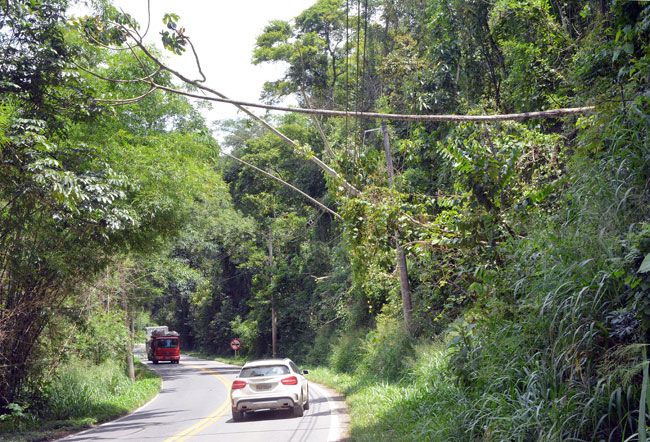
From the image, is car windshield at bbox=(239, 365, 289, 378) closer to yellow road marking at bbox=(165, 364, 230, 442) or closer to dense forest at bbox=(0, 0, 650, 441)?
yellow road marking at bbox=(165, 364, 230, 442)

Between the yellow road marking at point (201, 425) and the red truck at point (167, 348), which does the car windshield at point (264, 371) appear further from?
the red truck at point (167, 348)

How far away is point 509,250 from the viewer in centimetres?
877

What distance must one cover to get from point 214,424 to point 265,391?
1.37m

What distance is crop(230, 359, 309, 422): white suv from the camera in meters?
15.0

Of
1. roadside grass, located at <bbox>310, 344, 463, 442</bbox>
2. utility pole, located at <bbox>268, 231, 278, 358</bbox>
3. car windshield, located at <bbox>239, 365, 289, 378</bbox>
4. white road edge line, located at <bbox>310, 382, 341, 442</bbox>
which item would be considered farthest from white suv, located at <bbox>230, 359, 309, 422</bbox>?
utility pole, located at <bbox>268, 231, 278, 358</bbox>

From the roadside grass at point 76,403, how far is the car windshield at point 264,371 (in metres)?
4.14

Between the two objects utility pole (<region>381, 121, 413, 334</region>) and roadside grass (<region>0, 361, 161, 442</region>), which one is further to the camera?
utility pole (<region>381, 121, 413, 334</region>)

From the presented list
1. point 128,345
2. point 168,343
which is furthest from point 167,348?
point 128,345

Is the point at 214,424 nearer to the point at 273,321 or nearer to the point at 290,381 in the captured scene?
the point at 290,381

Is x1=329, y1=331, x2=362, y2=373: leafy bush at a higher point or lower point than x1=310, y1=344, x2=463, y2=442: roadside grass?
lower

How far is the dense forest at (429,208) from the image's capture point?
19.8ft

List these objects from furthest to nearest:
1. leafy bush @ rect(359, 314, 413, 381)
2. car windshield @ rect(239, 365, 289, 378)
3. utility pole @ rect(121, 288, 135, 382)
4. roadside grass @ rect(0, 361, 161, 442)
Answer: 1. utility pole @ rect(121, 288, 135, 382)
2. leafy bush @ rect(359, 314, 413, 381)
3. car windshield @ rect(239, 365, 289, 378)
4. roadside grass @ rect(0, 361, 161, 442)

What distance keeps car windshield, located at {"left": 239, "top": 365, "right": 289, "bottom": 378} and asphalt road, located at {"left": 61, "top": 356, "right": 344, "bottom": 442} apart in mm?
1061

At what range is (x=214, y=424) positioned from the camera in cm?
1499
